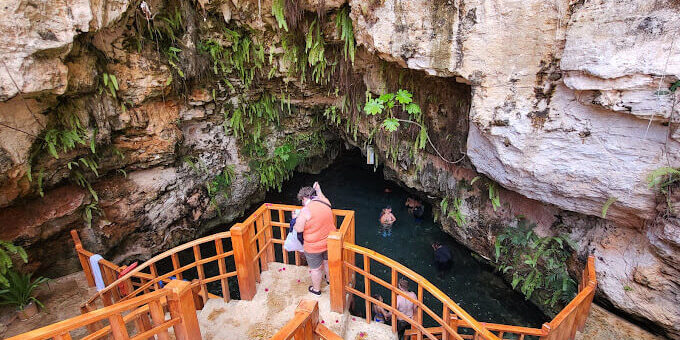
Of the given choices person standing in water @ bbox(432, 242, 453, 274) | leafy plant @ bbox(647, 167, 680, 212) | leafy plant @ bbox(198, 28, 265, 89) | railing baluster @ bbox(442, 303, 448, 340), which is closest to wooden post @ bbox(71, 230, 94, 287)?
leafy plant @ bbox(198, 28, 265, 89)

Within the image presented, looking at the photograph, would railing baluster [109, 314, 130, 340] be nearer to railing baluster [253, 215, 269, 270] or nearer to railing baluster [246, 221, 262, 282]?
railing baluster [246, 221, 262, 282]

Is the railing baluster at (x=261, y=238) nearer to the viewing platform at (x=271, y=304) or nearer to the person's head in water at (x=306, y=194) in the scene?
the viewing platform at (x=271, y=304)

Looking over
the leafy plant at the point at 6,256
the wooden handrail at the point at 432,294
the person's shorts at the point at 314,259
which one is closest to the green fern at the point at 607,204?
the wooden handrail at the point at 432,294

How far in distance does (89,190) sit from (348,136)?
7846mm

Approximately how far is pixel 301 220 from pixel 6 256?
6.35m

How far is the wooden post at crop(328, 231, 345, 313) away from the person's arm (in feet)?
1.69

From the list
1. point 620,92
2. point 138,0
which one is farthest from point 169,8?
point 620,92

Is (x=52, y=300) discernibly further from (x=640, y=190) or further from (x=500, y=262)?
(x=640, y=190)

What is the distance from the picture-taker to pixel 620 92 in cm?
484

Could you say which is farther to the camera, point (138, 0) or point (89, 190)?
point (89, 190)

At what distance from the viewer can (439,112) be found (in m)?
8.46

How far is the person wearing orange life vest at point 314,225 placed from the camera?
5.13 m

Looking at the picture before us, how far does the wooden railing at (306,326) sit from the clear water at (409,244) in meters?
4.81

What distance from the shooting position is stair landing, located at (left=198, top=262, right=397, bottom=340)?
505cm
